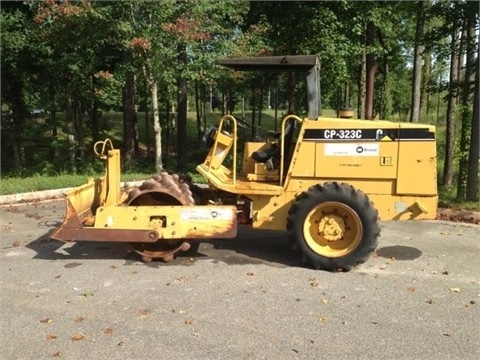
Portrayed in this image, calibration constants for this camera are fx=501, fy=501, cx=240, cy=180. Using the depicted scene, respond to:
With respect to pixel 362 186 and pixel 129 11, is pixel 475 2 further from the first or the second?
pixel 129 11

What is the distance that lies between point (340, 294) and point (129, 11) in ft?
30.3

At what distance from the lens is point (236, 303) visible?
4973 mm

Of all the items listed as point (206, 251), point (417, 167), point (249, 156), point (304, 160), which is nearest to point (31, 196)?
point (206, 251)

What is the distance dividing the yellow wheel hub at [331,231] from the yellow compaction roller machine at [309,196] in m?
0.01

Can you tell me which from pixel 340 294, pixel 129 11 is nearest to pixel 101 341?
pixel 340 294

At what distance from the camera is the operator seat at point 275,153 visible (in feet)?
21.5

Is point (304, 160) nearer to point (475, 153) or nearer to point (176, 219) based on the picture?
point (176, 219)

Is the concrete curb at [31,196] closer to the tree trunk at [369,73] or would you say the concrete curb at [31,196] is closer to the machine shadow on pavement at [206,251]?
the machine shadow on pavement at [206,251]

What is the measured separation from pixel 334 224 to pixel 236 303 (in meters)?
1.82

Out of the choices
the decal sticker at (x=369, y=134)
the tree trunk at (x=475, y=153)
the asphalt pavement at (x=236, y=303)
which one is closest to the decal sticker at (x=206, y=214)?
the asphalt pavement at (x=236, y=303)

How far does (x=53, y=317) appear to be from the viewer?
4645 millimetres

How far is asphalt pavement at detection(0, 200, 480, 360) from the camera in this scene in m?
4.05

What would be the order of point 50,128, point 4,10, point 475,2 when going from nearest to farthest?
1. point 475,2
2. point 4,10
3. point 50,128

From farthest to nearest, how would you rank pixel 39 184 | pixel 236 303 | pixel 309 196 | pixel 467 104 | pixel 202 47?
pixel 202 47, pixel 467 104, pixel 39 184, pixel 309 196, pixel 236 303
